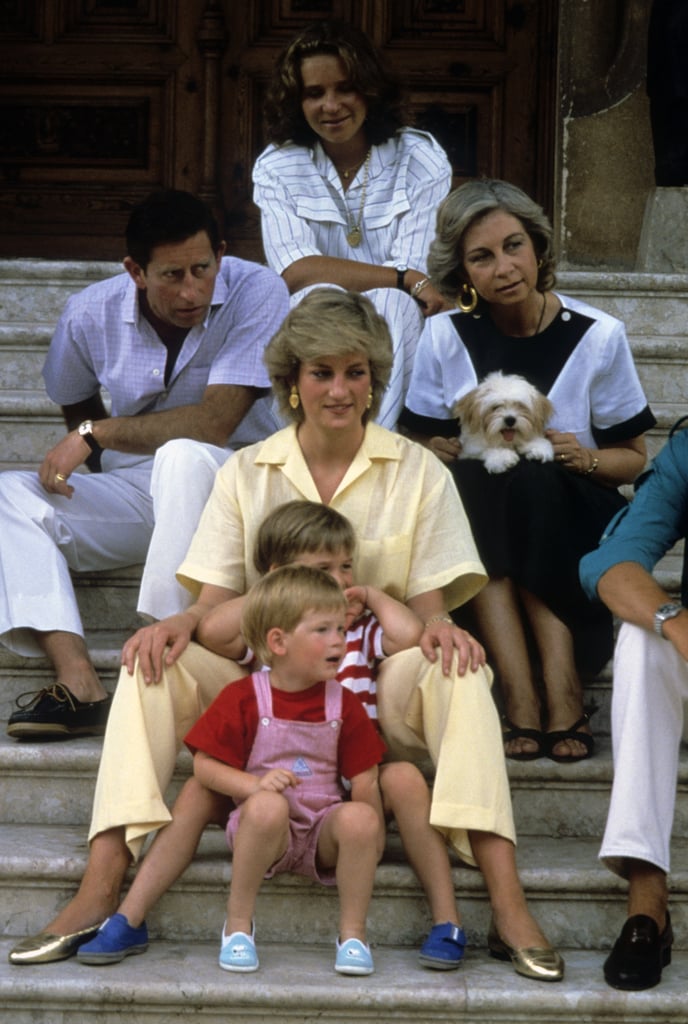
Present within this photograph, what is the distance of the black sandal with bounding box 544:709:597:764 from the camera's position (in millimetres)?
3256

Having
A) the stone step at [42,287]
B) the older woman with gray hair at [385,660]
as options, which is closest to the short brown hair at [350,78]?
the stone step at [42,287]

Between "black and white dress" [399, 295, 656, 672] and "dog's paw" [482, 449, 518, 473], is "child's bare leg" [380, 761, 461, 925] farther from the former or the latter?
"dog's paw" [482, 449, 518, 473]

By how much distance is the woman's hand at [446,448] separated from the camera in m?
3.68

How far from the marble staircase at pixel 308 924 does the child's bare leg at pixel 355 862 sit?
0.09 meters

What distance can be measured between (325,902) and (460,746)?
38 cm

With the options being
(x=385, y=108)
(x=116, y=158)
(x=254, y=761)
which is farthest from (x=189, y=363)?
(x=116, y=158)

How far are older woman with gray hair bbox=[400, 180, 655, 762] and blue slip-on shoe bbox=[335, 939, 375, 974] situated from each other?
62 cm

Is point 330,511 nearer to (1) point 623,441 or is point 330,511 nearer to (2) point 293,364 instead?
(2) point 293,364

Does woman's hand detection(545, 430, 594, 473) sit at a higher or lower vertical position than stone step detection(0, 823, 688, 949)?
higher

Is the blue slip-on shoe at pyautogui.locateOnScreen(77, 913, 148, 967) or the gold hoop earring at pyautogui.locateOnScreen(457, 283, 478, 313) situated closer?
the blue slip-on shoe at pyautogui.locateOnScreen(77, 913, 148, 967)

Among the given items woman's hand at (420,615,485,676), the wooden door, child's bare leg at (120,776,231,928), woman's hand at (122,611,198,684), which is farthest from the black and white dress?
the wooden door

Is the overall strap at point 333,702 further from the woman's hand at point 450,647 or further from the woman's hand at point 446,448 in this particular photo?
the woman's hand at point 446,448

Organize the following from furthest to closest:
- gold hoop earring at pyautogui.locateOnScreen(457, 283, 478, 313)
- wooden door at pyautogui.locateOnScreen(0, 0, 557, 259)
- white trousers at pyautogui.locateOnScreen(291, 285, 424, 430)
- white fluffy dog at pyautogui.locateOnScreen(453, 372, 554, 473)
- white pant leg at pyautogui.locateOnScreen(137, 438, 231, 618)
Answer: wooden door at pyautogui.locateOnScreen(0, 0, 557, 259) < white trousers at pyautogui.locateOnScreen(291, 285, 424, 430) < gold hoop earring at pyautogui.locateOnScreen(457, 283, 478, 313) < white fluffy dog at pyautogui.locateOnScreen(453, 372, 554, 473) < white pant leg at pyautogui.locateOnScreen(137, 438, 231, 618)

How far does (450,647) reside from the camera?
2951 millimetres
